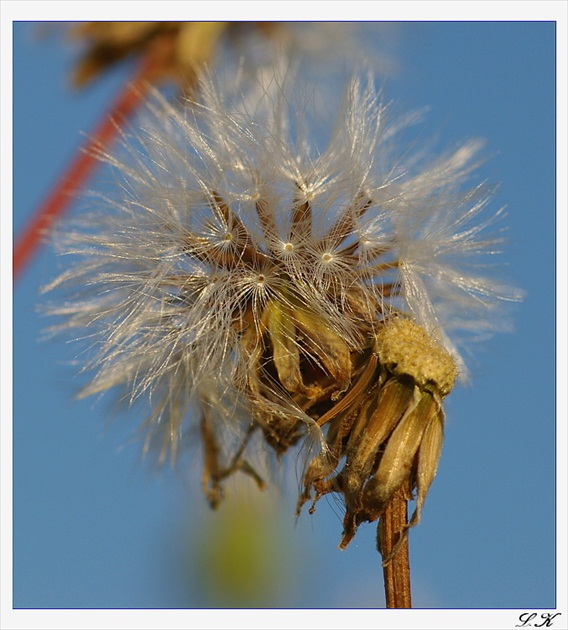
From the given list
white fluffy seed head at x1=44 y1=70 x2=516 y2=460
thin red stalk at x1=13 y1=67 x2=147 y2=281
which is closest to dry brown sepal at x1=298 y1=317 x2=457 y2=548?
white fluffy seed head at x1=44 y1=70 x2=516 y2=460

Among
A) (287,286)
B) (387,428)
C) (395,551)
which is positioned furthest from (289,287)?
(395,551)

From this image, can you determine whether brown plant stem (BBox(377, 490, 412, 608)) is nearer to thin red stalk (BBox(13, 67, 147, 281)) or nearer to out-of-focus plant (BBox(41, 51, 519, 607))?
out-of-focus plant (BBox(41, 51, 519, 607))

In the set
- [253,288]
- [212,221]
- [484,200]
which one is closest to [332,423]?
[253,288]

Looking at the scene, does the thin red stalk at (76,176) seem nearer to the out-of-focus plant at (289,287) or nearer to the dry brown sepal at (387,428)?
the out-of-focus plant at (289,287)

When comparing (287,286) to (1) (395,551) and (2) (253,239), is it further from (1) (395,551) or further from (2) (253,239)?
(1) (395,551)

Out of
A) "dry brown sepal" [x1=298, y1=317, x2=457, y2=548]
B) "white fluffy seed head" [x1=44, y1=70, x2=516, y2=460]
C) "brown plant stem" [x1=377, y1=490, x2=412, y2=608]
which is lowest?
"brown plant stem" [x1=377, y1=490, x2=412, y2=608]

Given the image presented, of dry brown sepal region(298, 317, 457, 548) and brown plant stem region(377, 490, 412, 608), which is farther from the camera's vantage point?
dry brown sepal region(298, 317, 457, 548)

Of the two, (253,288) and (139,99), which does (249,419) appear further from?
(139,99)
